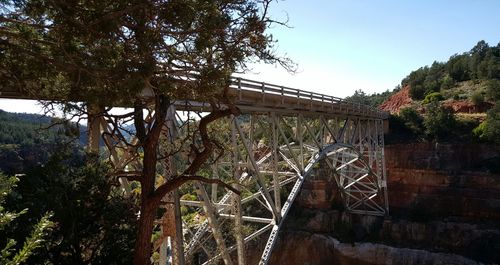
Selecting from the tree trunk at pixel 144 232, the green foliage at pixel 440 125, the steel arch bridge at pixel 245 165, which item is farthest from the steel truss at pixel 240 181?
the green foliage at pixel 440 125

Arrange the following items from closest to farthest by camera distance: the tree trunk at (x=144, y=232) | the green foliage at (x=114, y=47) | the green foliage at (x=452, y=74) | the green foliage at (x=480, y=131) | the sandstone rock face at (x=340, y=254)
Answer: the green foliage at (x=114, y=47) → the tree trunk at (x=144, y=232) → the sandstone rock face at (x=340, y=254) → the green foliage at (x=480, y=131) → the green foliage at (x=452, y=74)

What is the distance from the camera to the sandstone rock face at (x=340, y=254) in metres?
23.6

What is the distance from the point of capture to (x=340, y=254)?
83.7 ft

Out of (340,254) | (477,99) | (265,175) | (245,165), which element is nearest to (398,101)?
(477,99)

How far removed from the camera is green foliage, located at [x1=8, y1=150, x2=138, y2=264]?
635 cm

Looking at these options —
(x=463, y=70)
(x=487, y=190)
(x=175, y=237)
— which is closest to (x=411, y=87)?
(x=463, y=70)

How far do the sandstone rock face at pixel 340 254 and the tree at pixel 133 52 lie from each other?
21.2m

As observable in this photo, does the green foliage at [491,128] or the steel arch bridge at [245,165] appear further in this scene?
the green foliage at [491,128]

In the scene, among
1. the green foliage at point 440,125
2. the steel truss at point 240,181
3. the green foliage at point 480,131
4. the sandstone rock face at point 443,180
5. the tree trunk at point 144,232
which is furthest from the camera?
the green foliage at point 440,125

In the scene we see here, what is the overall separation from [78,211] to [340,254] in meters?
21.4

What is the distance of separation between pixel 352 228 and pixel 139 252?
22670 mm

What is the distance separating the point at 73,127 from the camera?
596 centimetres

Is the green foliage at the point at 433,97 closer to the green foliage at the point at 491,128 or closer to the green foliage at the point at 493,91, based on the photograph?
the green foliage at the point at 493,91

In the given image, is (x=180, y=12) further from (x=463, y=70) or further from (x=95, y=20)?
(x=463, y=70)
